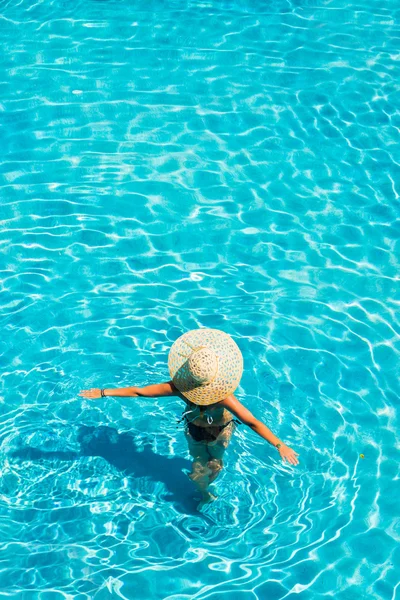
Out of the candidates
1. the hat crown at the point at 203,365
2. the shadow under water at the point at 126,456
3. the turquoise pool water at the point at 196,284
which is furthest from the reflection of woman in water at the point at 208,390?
the turquoise pool water at the point at 196,284

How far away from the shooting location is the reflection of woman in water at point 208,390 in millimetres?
4828

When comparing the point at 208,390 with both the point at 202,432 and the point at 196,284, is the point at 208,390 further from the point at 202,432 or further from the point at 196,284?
the point at 196,284

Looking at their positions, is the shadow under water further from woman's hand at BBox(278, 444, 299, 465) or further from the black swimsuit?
woman's hand at BBox(278, 444, 299, 465)

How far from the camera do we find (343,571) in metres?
5.68

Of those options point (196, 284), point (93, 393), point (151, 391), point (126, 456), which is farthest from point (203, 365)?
point (196, 284)

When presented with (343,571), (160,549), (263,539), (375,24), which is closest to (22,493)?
(160,549)

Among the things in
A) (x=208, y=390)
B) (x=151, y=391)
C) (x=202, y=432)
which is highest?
(x=208, y=390)

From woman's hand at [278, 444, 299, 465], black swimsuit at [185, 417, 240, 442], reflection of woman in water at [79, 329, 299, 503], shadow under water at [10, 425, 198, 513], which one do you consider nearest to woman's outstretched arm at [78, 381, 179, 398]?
reflection of woman in water at [79, 329, 299, 503]

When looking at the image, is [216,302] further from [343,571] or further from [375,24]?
[375,24]

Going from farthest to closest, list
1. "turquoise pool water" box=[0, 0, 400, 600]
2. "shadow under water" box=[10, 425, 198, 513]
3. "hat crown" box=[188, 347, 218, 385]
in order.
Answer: "shadow under water" box=[10, 425, 198, 513] < "turquoise pool water" box=[0, 0, 400, 600] < "hat crown" box=[188, 347, 218, 385]

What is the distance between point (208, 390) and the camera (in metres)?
4.88

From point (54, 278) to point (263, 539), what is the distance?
2.93 m

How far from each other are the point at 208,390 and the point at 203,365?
0.65 feet

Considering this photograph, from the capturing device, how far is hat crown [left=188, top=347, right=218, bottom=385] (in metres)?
4.76
